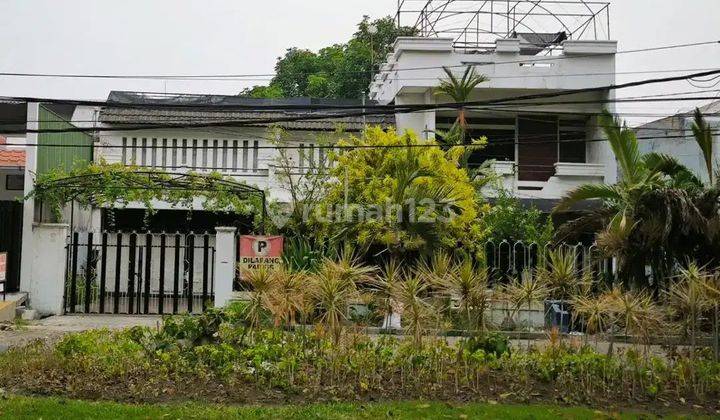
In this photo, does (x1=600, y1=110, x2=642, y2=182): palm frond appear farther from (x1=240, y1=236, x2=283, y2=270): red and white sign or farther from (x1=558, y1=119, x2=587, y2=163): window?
(x1=558, y1=119, x2=587, y2=163): window

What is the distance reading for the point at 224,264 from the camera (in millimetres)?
18047

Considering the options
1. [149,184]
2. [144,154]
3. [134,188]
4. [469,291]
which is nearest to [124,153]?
[144,154]

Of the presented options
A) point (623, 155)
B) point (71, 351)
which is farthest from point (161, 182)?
point (623, 155)

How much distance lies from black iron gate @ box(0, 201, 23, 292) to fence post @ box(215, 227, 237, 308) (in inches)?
187

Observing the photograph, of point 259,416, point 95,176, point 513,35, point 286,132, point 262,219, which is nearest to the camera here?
point 259,416

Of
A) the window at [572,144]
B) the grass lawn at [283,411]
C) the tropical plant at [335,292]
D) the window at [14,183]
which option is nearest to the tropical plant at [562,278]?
the tropical plant at [335,292]

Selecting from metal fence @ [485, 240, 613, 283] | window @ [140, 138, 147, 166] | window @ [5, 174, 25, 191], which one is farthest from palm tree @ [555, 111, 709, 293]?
window @ [5, 174, 25, 191]

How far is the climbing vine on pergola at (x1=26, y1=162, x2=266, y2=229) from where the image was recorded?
59.9 feet

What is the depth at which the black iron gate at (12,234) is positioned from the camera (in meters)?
18.2

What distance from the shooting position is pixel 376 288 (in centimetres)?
1054

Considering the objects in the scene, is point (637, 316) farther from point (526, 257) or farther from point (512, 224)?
point (512, 224)

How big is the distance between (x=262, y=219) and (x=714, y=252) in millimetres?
10781

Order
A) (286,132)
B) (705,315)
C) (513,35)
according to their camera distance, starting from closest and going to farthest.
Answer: (705,315)
(286,132)
(513,35)

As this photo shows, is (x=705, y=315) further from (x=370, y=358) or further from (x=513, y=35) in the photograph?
(x=513, y=35)
